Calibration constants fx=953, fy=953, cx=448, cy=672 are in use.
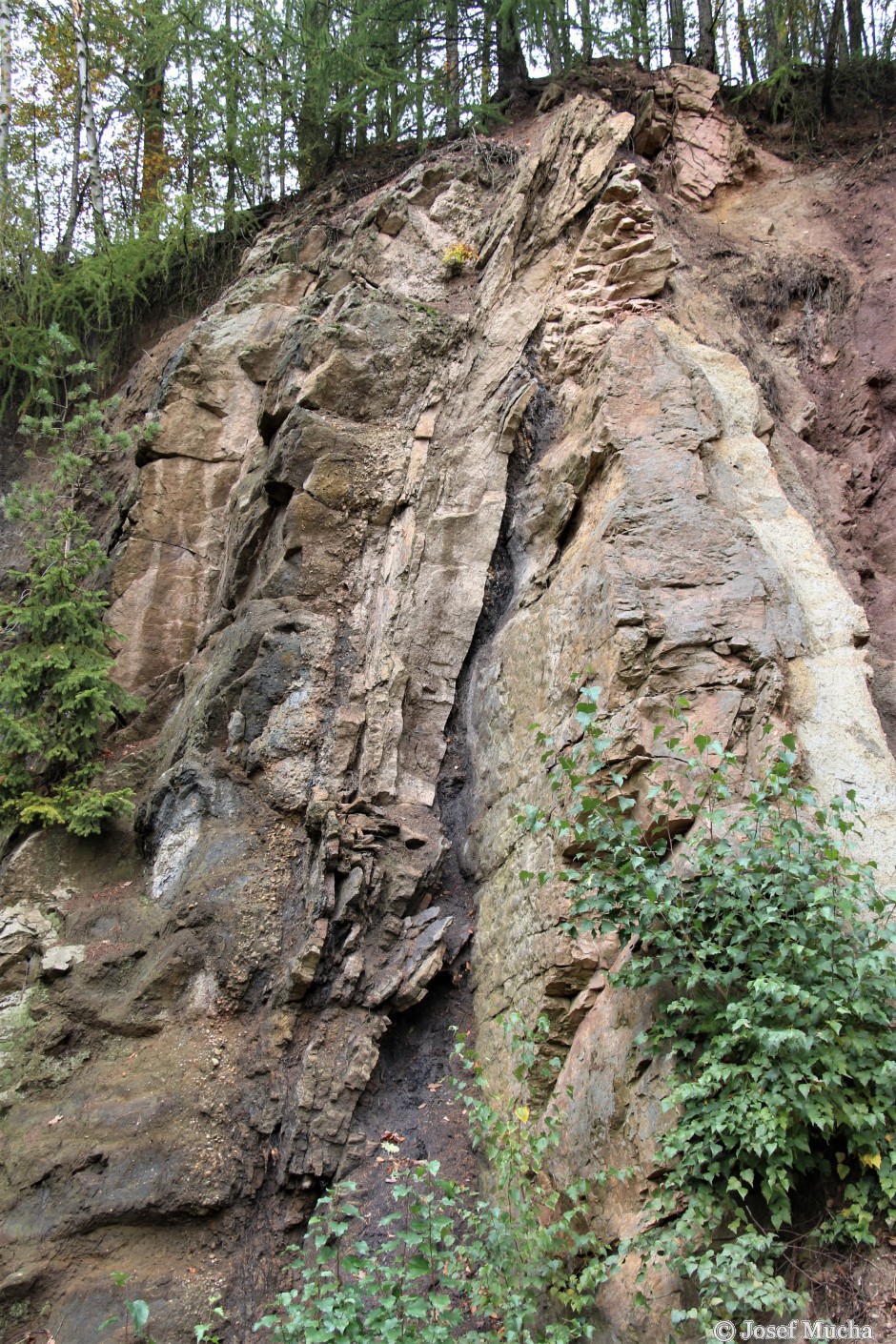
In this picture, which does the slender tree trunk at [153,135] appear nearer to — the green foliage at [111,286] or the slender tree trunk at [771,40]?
the green foliage at [111,286]

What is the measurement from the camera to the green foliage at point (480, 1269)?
13.8 feet

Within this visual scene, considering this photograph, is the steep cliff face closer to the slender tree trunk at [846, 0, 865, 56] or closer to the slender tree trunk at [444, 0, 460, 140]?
the slender tree trunk at [444, 0, 460, 140]

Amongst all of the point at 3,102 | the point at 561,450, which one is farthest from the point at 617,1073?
the point at 3,102

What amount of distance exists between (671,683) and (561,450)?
3299 mm

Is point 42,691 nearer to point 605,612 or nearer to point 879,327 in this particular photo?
point 605,612

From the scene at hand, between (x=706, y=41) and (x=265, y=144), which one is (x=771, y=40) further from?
(x=265, y=144)

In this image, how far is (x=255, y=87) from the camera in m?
13.6

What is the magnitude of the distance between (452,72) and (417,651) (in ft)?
31.9

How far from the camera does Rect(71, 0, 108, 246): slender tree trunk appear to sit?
14.3 metres

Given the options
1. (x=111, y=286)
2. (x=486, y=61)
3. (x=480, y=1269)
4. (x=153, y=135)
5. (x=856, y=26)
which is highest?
(x=153, y=135)

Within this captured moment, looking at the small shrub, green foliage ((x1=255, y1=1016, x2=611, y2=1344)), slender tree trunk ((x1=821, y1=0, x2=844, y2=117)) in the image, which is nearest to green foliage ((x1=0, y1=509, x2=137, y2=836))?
green foliage ((x1=255, y1=1016, x2=611, y2=1344))

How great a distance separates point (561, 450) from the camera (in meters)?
8.51

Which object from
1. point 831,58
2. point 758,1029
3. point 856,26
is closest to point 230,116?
point 831,58

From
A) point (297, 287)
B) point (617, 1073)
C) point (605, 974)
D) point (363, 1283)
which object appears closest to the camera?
point (363, 1283)
